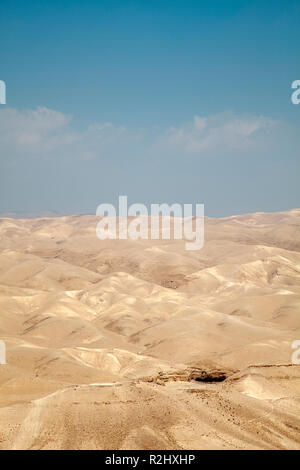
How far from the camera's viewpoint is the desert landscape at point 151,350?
47.0ft

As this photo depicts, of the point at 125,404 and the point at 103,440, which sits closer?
the point at 103,440

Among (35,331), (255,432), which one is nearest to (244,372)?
(255,432)

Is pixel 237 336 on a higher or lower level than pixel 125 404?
lower

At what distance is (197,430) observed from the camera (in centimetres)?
1431

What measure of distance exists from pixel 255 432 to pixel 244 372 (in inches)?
362

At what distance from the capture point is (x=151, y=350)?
119ft

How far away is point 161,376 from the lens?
25.4m

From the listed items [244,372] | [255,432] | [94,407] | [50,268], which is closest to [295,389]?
[244,372]

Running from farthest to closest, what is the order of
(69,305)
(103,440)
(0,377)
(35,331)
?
(69,305)
(35,331)
(0,377)
(103,440)

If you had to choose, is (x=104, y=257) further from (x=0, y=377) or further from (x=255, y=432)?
(x=255, y=432)

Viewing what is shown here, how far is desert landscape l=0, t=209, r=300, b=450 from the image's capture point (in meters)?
14.3

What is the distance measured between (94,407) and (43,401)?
2.17 m

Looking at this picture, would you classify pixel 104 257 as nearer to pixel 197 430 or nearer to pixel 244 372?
pixel 244 372

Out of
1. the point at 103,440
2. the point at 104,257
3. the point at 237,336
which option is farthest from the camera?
the point at 104,257
